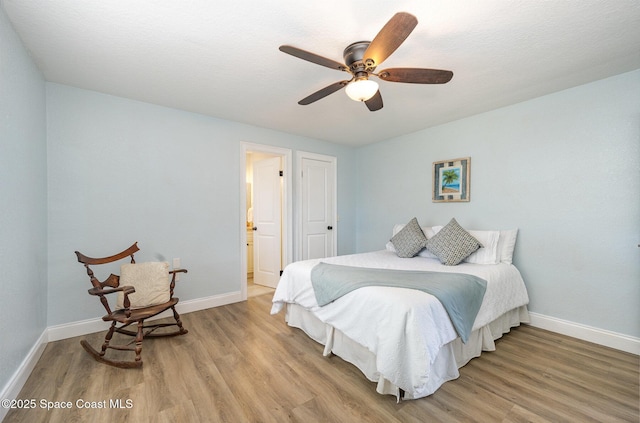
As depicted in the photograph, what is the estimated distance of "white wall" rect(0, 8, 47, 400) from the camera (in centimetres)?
163

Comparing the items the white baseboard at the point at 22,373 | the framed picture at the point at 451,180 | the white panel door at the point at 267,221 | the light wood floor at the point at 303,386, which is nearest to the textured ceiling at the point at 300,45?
the framed picture at the point at 451,180

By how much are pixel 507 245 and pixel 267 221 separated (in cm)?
317

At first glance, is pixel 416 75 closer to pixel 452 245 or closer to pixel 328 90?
pixel 328 90

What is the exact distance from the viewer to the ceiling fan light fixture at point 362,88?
1771mm

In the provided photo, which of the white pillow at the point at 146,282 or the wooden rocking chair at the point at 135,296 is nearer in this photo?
the wooden rocking chair at the point at 135,296

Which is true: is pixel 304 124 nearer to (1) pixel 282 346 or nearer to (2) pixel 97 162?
(2) pixel 97 162

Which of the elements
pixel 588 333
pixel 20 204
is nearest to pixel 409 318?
pixel 588 333

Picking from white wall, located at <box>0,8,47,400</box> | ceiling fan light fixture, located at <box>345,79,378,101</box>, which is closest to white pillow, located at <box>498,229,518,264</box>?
ceiling fan light fixture, located at <box>345,79,378,101</box>

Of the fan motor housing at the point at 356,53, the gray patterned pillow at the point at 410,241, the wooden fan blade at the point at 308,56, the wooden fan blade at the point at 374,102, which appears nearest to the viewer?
the wooden fan blade at the point at 308,56

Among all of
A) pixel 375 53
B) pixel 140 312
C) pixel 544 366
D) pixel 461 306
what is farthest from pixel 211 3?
pixel 544 366

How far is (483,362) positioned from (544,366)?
1.44 feet

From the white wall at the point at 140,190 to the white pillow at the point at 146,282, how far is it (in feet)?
1.50

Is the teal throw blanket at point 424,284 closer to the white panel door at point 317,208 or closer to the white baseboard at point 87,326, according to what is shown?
the white baseboard at point 87,326

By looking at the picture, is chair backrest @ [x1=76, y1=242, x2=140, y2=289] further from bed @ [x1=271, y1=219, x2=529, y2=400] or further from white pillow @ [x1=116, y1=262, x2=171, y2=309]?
bed @ [x1=271, y1=219, x2=529, y2=400]
